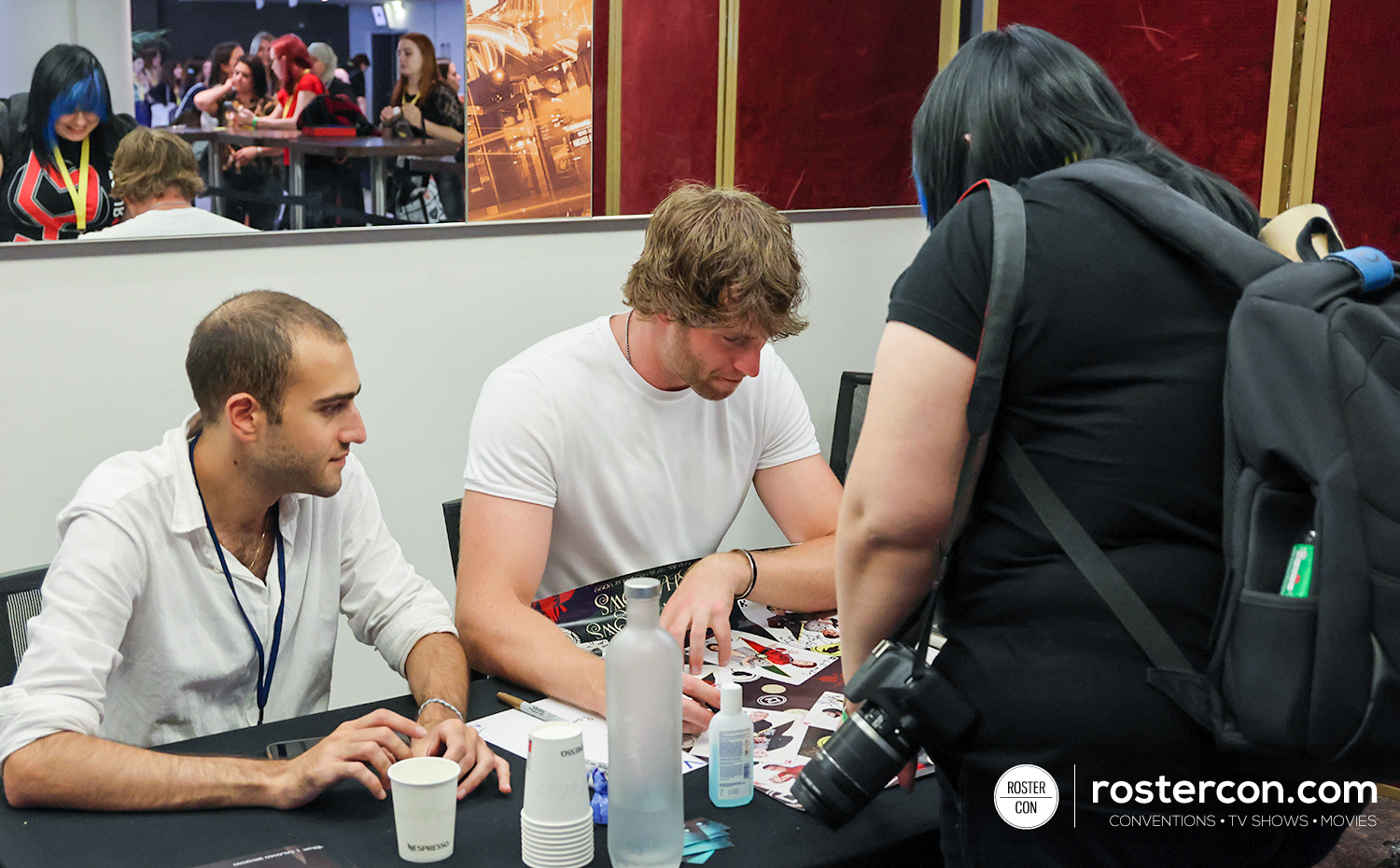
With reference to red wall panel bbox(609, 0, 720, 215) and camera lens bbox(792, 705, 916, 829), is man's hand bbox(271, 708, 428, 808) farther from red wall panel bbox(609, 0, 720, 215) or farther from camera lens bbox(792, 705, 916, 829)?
red wall panel bbox(609, 0, 720, 215)

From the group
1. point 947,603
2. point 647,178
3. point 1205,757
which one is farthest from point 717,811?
point 647,178

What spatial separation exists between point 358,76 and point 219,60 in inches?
12.9

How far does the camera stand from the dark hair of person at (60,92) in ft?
7.77

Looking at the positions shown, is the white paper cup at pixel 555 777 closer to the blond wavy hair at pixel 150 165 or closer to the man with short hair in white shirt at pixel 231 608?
the man with short hair in white shirt at pixel 231 608

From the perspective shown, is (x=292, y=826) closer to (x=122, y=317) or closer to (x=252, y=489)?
(x=252, y=489)

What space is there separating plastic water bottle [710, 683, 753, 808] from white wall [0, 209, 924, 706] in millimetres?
1838

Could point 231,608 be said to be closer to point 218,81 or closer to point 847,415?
point 218,81

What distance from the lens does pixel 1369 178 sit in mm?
3102

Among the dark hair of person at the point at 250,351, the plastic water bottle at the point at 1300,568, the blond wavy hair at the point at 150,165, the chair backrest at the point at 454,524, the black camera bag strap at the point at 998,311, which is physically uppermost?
the blond wavy hair at the point at 150,165

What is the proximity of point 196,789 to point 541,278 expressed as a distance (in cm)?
215

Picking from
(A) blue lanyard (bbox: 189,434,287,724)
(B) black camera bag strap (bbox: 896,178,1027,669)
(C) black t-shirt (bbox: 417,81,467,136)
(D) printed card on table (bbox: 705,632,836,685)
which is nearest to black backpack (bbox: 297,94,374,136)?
(C) black t-shirt (bbox: 417,81,467,136)

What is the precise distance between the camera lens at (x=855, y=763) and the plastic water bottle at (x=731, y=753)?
0.11 m

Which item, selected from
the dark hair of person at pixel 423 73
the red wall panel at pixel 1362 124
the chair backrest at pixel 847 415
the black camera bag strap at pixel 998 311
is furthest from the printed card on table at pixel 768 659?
the red wall panel at pixel 1362 124

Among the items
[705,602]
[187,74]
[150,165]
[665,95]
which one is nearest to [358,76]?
[187,74]
